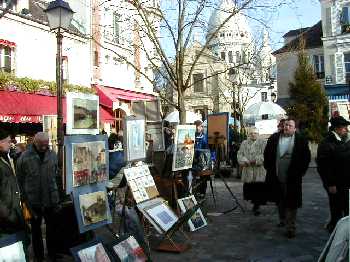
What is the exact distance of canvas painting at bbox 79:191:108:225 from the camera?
216 inches

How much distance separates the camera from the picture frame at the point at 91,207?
541cm

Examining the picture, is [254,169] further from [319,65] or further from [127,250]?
[319,65]

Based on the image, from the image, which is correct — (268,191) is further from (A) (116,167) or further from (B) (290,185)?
(A) (116,167)

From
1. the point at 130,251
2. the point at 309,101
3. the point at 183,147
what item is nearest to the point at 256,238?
the point at 183,147

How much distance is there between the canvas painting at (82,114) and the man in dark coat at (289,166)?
2.99m

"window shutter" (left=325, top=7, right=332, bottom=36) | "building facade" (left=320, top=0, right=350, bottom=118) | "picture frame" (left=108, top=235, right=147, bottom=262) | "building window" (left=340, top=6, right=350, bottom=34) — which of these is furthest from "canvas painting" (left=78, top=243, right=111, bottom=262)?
"window shutter" (left=325, top=7, right=332, bottom=36)

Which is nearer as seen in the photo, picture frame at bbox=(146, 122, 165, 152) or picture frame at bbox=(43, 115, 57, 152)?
picture frame at bbox=(146, 122, 165, 152)

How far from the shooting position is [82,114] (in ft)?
18.9

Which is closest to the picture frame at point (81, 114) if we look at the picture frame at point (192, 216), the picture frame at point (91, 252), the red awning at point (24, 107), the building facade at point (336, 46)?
the picture frame at point (91, 252)

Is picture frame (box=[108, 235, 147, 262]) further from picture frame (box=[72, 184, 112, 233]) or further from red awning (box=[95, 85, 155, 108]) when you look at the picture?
red awning (box=[95, 85, 155, 108])

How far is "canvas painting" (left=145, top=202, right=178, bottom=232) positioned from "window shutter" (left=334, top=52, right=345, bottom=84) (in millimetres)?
31128

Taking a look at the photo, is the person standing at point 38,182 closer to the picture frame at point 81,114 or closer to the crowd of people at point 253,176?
the crowd of people at point 253,176

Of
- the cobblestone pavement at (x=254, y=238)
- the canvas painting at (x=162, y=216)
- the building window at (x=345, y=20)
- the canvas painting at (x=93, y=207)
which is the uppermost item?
the building window at (x=345, y=20)

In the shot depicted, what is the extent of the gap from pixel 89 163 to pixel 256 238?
9.86 feet
